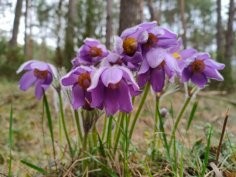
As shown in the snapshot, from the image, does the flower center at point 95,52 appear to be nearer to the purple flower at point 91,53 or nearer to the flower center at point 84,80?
the purple flower at point 91,53

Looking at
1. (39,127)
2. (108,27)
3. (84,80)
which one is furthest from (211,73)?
(108,27)

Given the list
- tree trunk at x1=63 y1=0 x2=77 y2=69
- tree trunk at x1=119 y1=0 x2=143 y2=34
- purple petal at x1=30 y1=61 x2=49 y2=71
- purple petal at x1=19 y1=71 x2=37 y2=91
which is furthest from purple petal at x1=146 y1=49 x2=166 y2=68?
tree trunk at x1=63 y1=0 x2=77 y2=69

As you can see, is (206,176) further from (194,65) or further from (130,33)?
(130,33)

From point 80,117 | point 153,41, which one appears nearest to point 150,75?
point 153,41

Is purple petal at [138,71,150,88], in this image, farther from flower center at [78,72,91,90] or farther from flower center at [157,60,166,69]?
flower center at [78,72,91,90]

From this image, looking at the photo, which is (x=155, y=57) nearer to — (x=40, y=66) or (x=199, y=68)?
(x=199, y=68)

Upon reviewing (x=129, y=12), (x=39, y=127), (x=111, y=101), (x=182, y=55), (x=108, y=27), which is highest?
(x=129, y=12)

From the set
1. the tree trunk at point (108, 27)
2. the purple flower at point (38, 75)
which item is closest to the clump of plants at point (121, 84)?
the purple flower at point (38, 75)
